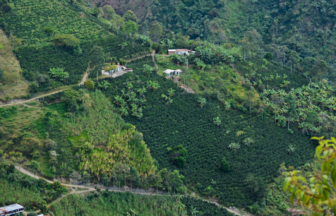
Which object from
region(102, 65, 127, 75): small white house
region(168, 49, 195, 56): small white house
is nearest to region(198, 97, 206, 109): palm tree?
region(102, 65, 127, 75): small white house

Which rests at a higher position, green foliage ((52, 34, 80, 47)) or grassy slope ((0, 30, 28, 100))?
green foliage ((52, 34, 80, 47))

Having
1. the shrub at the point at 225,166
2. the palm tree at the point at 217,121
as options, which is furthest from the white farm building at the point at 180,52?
A: the shrub at the point at 225,166

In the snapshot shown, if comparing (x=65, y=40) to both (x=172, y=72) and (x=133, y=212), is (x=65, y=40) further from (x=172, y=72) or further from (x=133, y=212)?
(x=133, y=212)

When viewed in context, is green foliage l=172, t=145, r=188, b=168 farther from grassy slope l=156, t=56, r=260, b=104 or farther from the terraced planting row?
the terraced planting row

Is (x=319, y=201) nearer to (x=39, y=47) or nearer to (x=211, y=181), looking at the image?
(x=211, y=181)

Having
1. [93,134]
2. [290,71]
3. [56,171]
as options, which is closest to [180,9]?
[290,71]

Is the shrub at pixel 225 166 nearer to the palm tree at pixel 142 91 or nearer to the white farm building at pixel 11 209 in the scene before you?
the palm tree at pixel 142 91
